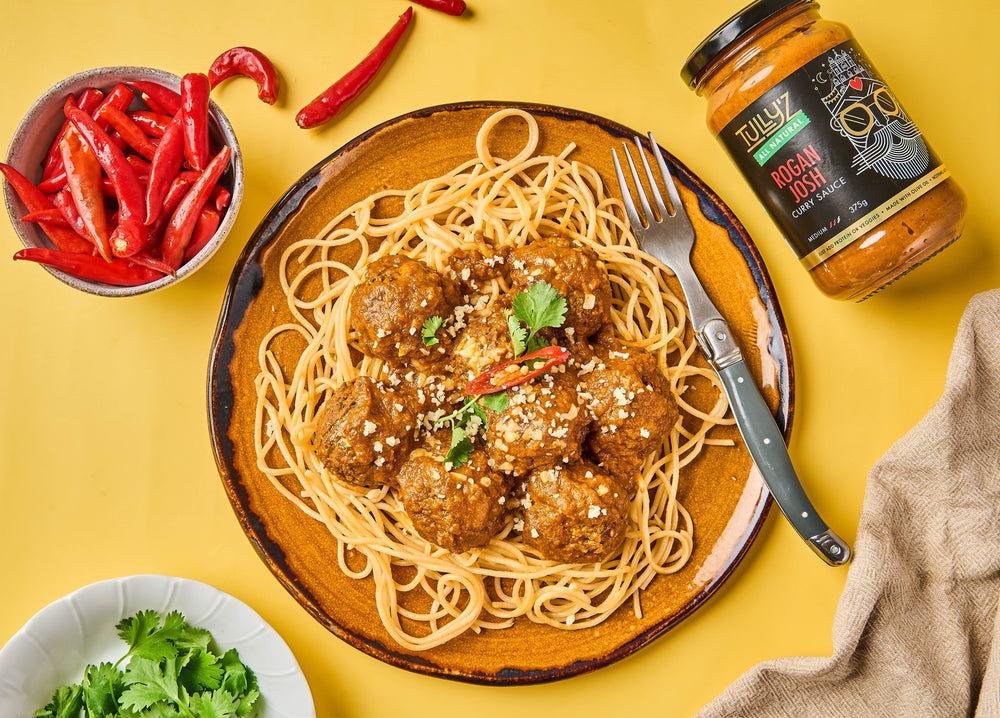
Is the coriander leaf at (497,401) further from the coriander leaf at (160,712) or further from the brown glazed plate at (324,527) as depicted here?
the coriander leaf at (160,712)

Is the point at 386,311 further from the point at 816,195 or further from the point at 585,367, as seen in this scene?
the point at 816,195

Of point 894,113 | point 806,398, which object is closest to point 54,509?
point 806,398

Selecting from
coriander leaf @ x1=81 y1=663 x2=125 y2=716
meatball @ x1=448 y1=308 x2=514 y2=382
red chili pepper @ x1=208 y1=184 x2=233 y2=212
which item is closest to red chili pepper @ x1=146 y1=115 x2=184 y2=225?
red chili pepper @ x1=208 y1=184 x2=233 y2=212

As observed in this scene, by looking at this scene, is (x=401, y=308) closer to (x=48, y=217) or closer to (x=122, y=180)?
(x=122, y=180)

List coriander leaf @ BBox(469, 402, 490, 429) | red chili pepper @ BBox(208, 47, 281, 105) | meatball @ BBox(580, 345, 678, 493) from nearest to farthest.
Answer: meatball @ BBox(580, 345, 678, 493), coriander leaf @ BBox(469, 402, 490, 429), red chili pepper @ BBox(208, 47, 281, 105)

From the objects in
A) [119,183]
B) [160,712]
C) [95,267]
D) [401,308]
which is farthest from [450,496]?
[119,183]

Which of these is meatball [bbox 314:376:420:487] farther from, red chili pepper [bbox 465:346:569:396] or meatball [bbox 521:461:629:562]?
meatball [bbox 521:461:629:562]

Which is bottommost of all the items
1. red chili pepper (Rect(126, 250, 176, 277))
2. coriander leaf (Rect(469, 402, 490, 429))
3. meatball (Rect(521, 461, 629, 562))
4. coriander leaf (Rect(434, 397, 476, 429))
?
meatball (Rect(521, 461, 629, 562))
